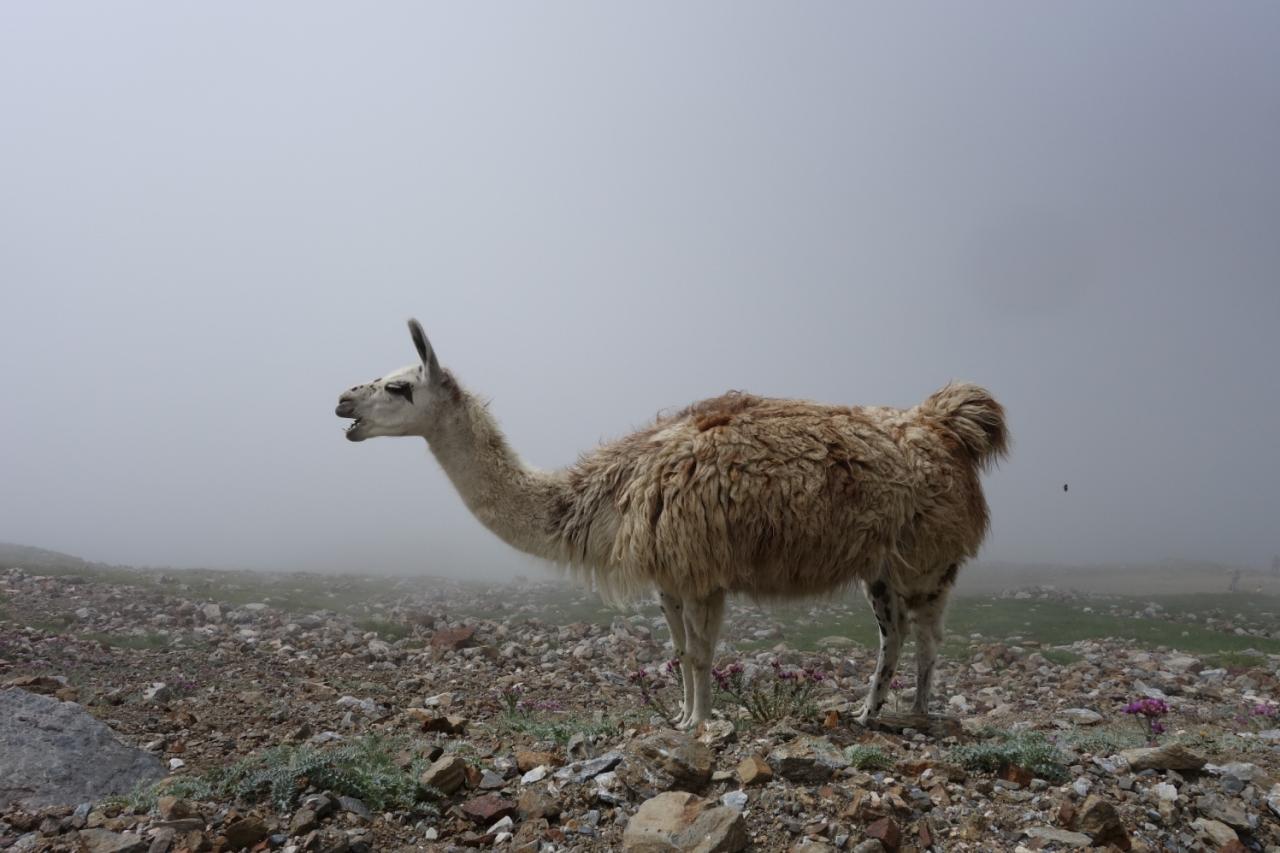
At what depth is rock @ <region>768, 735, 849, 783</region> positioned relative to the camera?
14.4 ft

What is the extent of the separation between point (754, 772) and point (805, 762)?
323 millimetres

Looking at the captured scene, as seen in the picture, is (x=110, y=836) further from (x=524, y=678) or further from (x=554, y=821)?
(x=524, y=678)

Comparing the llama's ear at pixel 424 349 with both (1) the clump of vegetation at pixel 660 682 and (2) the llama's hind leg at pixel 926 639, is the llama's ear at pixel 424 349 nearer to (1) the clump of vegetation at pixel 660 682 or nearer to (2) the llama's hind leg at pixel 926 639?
(1) the clump of vegetation at pixel 660 682

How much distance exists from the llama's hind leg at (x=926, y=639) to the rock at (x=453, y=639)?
22.9 ft

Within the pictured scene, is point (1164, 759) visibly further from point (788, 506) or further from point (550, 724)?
point (550, 724)

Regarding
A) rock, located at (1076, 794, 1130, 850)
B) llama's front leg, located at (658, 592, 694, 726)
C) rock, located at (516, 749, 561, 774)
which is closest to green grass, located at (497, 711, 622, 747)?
rock, located at (516, 749, 561, 774)

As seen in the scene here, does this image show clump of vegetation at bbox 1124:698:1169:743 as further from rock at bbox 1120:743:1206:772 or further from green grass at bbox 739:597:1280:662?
green grass at bbox 739:597:1280:662

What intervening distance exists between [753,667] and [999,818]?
21.1ft

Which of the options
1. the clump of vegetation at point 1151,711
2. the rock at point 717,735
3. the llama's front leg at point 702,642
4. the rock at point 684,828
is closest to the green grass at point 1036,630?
the clump of vegetation at point 1151,711

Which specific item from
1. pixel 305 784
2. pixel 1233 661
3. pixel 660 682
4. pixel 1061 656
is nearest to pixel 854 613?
pixel 1061 656

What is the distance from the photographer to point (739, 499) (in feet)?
20.3

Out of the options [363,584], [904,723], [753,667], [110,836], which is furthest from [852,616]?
[363,584]

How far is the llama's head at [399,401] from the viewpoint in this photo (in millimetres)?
7168

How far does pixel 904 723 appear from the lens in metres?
6.09
